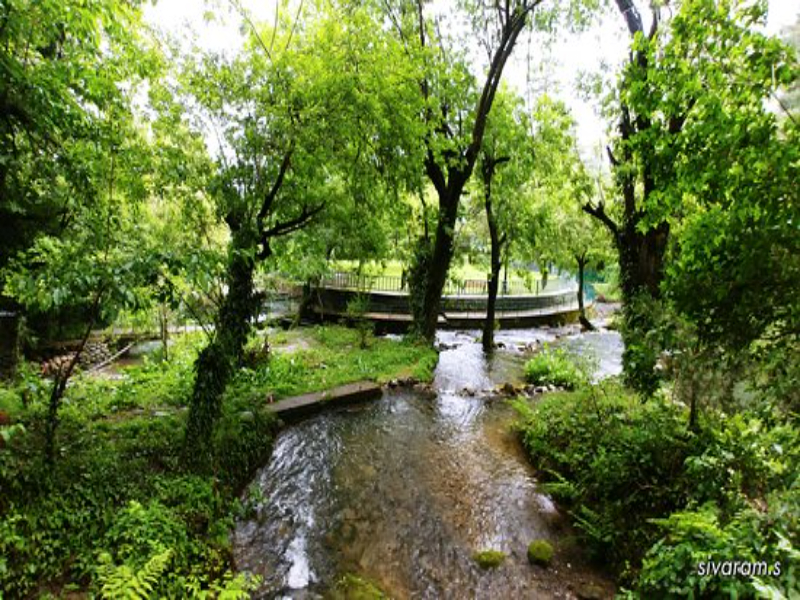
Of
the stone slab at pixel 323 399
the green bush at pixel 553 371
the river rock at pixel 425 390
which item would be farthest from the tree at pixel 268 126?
the green bush at pixel 553 371

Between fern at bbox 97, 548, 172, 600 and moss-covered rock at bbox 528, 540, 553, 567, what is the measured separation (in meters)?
3.41

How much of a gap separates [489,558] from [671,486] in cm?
206

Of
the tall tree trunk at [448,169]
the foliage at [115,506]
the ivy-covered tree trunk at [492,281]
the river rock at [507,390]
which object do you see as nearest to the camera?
the foliage at [115,506]

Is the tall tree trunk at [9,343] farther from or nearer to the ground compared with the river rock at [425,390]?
farther from the ground

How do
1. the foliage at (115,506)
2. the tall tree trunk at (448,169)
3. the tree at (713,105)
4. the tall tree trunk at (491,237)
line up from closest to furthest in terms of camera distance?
the tree at (713,105) → the foliage at (115,506) → the tall tree trunk at (448,169) → the tall tree trunk at (491,237)

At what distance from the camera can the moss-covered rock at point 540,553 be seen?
3908 millimetres

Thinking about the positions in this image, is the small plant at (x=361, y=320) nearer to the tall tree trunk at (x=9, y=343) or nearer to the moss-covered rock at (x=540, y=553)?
the tall tree trunk at (x=9, y=343)

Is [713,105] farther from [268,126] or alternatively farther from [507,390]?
[507,390]

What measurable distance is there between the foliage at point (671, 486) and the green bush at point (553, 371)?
122 inches

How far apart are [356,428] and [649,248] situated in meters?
6.16

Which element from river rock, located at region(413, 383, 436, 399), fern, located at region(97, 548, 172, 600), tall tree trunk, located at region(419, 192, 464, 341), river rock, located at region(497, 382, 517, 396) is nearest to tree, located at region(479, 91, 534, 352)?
tall tree trunk, located at region(419, 192, 464, 341)

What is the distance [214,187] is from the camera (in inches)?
201

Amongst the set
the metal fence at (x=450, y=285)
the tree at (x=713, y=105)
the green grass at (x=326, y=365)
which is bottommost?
the green grass at (x=326, y=365)

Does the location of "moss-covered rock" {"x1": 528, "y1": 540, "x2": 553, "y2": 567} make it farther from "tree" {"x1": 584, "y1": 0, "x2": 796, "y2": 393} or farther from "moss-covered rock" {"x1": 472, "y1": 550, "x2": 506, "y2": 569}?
"tree" {"x1": 584, "y1": 0, "x2": 796, "y2": 393}
